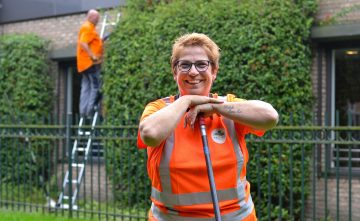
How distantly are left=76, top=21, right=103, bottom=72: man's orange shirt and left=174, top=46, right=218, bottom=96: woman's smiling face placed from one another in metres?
8.89

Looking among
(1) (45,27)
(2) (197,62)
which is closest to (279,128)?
(2) (197,62)

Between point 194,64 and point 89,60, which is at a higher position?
point 89,60

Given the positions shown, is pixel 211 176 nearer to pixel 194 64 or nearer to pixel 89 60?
pixel 194 64

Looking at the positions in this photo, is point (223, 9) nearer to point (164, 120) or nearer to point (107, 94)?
point (107, 94)

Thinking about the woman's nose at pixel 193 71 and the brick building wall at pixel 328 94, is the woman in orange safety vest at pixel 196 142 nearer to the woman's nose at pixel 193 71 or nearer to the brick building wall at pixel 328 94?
the woman's nose at pixel 193 71

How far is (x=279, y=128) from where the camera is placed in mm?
7508

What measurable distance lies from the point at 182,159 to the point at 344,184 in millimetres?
6943

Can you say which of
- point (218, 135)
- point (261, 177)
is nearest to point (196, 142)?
point (218, 135)

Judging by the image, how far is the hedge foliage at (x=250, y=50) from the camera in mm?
9656

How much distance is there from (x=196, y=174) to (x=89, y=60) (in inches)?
365

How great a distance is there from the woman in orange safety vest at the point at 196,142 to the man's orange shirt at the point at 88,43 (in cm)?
888

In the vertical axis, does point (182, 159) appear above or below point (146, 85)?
below

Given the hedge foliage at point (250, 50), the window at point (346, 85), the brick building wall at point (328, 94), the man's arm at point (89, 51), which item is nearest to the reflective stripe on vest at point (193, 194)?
the hedge foliage at point (250, 50)

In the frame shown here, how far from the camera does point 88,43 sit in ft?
40.1
